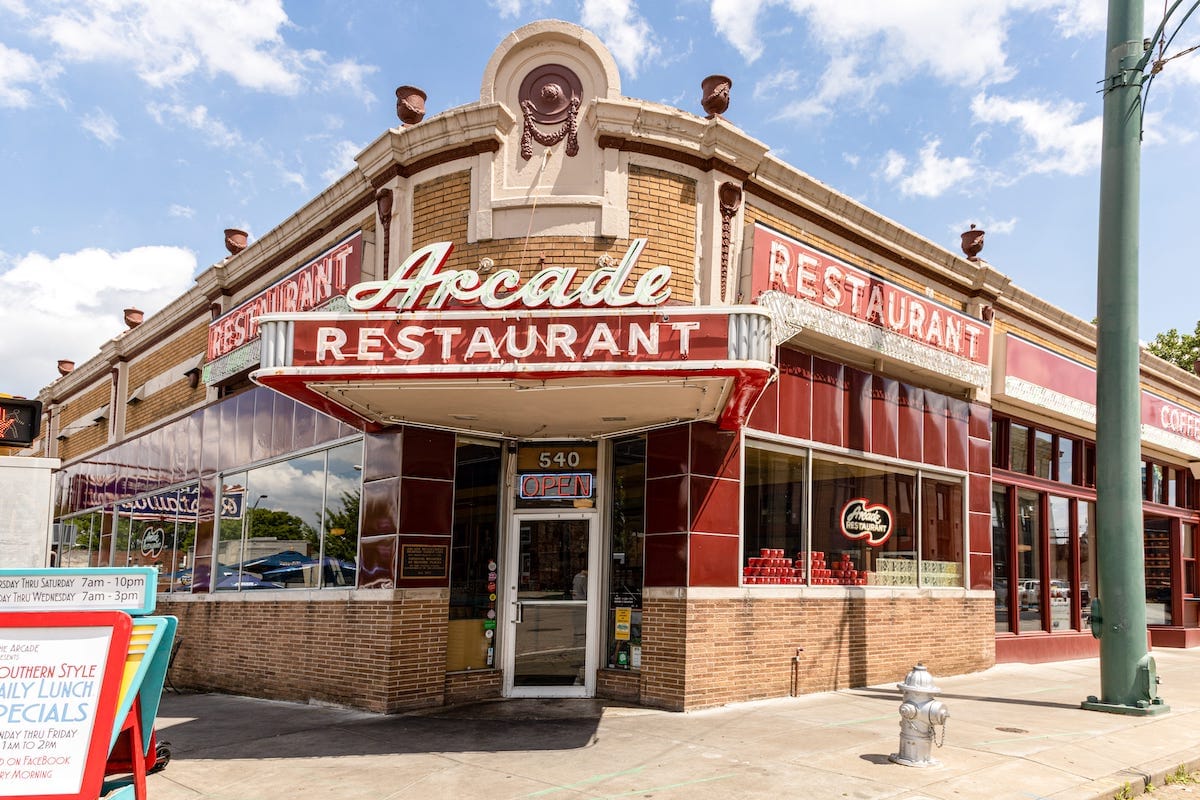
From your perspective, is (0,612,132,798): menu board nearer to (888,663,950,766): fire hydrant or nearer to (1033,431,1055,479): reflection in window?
(888,663,950,766): fire hydrant

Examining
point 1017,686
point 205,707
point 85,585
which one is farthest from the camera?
point 1017,686

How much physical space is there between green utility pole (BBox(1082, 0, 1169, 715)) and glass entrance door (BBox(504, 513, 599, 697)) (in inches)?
243

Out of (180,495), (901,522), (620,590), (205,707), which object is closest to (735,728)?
(620,590)

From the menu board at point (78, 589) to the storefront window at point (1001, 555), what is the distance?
47.1 ft

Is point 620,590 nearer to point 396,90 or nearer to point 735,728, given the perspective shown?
point 735,728

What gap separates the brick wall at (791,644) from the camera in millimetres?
11242

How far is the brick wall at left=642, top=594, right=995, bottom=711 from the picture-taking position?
11.2m

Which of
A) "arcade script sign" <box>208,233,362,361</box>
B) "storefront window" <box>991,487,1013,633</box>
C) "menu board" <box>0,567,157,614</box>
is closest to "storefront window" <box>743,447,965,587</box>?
"storefront window" <box>991,487,1013,633</box>

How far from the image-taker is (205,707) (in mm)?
12734

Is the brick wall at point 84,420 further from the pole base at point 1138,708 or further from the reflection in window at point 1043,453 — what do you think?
the pole base at point 1138,708

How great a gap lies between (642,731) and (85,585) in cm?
580

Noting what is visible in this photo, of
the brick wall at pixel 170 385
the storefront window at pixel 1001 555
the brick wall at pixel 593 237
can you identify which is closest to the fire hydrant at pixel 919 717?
the brick wall at pixel 593 237

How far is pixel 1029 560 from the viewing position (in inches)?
700

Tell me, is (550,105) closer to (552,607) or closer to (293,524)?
(552,607)
